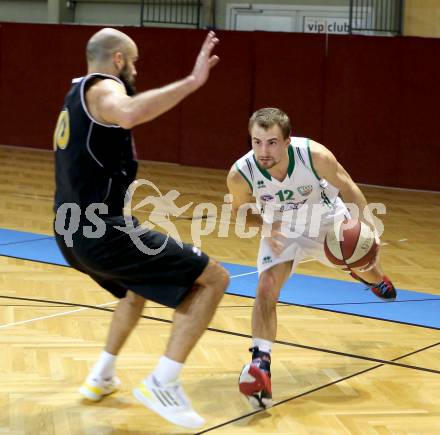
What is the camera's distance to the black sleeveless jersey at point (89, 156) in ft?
15.1

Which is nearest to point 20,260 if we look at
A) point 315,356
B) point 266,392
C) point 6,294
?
point 6,294

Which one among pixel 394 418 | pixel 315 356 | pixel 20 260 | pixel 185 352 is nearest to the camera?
pixel 185 352

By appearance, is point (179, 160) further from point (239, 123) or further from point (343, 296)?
point (343, 296)

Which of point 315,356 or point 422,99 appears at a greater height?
point 422,99

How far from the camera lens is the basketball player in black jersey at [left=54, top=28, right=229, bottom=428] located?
460 cm

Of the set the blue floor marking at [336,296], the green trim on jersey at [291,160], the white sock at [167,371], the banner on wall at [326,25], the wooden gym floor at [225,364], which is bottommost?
the blue floor marking at [336,296]

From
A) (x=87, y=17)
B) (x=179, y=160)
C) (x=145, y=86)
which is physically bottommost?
(x=179, y=160)

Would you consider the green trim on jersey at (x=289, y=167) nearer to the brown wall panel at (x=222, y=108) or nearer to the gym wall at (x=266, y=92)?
the gym wall at (x=266, y=92)

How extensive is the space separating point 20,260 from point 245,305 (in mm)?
2451

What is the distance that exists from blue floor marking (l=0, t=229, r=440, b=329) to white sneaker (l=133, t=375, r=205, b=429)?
2.91 metres

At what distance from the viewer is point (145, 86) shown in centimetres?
1692

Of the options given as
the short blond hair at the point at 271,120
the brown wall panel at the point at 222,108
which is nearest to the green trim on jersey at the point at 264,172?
the short blond hair at the point at 271,120

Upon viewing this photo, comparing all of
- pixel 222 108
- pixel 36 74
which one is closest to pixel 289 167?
pixel 222 108

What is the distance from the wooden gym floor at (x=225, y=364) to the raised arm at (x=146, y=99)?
5.02 feet
